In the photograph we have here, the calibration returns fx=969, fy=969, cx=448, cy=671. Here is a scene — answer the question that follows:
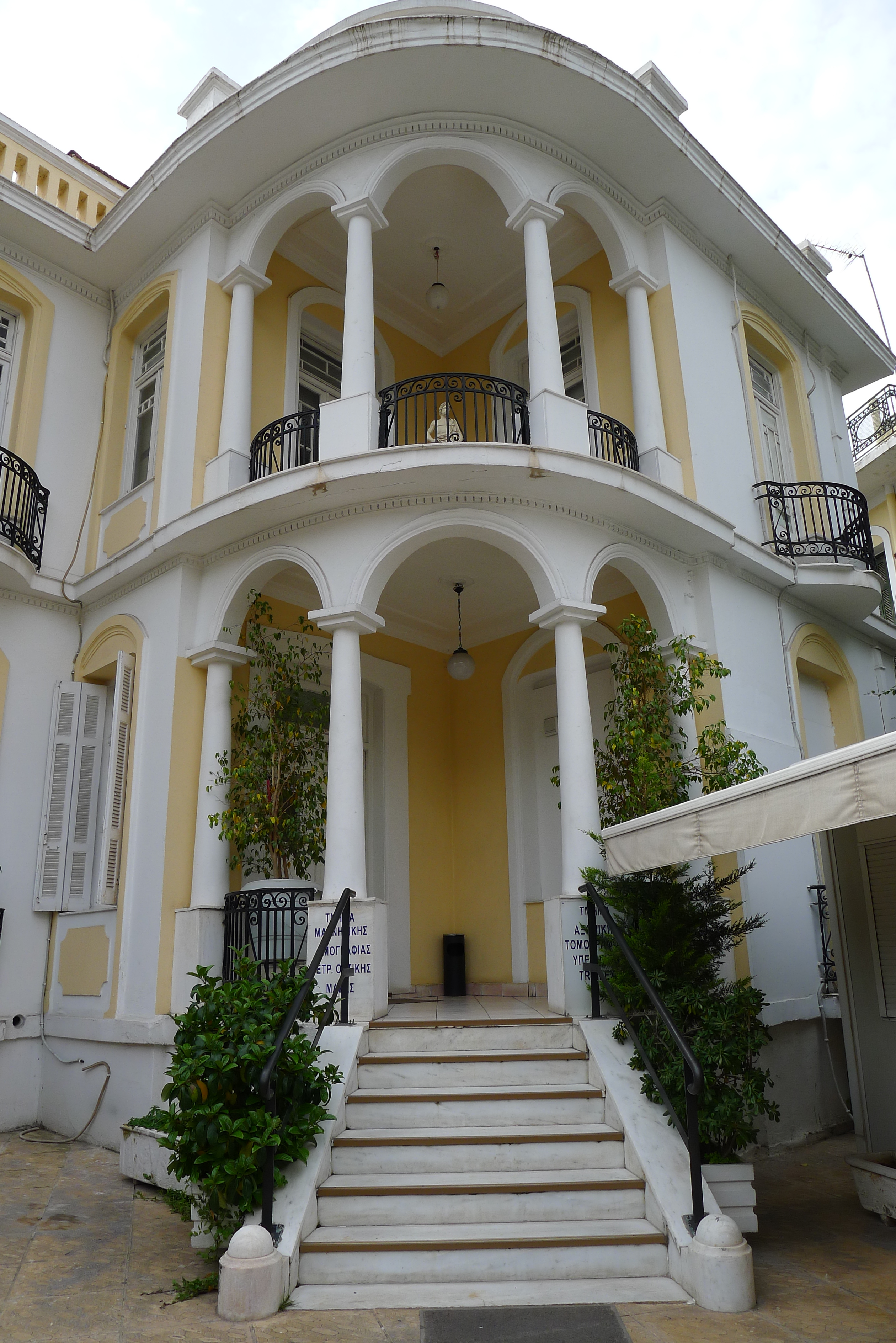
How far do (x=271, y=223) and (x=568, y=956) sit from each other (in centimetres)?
727

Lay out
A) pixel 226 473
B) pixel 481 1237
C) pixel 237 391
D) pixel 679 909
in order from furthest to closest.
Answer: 1. pixel 237 391
2. pixel 226 473
3. pixel 679 909
4. pixel 481 1237

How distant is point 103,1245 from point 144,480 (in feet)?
23.3

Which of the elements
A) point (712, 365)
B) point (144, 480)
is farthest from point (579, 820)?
point (144, 480)

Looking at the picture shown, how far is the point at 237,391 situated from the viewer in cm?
906

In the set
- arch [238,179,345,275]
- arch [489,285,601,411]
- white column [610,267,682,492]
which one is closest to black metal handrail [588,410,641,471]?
white column [610,267,682,492]

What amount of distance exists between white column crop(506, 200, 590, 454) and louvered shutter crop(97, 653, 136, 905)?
165 inches

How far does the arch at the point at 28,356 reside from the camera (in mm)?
9977

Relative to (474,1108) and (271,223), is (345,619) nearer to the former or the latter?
(474,1108)

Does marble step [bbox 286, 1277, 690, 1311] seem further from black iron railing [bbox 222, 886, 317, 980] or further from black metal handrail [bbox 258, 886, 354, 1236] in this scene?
black iron railing [bbox 222, 886, 317, 980]

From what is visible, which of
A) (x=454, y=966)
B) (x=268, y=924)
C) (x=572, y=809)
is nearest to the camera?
(x=572, y=809)

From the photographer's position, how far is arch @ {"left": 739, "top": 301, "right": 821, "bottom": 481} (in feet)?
36.8

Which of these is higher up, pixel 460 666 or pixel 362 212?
pixel 362 212

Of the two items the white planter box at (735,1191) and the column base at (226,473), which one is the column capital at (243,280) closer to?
the column base at (226,473)

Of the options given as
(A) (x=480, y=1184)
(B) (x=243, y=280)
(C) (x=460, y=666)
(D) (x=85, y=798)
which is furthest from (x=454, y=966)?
(B) (x=243, y=280)
